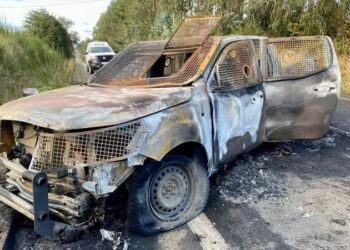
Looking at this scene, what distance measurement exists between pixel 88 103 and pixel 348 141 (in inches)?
181

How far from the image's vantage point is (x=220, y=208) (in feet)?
13.2

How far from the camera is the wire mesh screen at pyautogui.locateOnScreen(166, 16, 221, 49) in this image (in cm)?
451

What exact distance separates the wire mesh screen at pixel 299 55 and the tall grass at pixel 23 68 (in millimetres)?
6073

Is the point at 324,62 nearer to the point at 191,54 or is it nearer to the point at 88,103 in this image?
the point at 191,54

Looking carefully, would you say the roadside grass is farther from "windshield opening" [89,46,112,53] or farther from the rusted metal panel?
"windshield opening" [89,46,112,53]

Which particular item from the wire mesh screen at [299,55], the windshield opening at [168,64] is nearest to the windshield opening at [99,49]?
the windshield opening at [168,64]

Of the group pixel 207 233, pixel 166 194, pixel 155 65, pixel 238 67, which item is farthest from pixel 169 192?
pixel 155 65

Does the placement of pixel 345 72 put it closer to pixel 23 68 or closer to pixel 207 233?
pixel 23 68

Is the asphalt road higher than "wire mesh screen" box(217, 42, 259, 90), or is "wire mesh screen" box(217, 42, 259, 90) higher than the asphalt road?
"wire mesh screen" box(217, 42, 259, 90)

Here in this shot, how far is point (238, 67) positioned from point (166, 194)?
173cm

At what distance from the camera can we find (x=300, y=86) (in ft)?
16.2

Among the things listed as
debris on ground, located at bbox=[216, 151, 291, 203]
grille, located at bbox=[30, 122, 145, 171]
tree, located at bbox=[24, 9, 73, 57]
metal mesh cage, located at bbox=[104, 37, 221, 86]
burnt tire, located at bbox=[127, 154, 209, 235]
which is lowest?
debris on ground, located at bbox=[216, 151, 291, 203]

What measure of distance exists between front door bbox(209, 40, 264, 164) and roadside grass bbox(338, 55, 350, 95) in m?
8.03

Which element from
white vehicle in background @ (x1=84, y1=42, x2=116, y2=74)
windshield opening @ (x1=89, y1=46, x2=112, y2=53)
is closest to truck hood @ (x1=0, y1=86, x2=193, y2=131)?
white vehicle in background @ (x1=84, y1=42, x2=116, y2=74)
